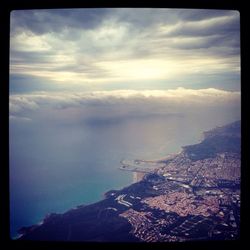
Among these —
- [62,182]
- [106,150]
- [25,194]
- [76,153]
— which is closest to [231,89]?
[106,150]

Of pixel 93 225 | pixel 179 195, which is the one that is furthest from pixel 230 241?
pixel 93 225

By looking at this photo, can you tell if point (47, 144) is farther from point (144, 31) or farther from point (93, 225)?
point (144, 31)

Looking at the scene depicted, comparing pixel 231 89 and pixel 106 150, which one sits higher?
pixel 231 89

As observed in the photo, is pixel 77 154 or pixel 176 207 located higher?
pixel 77 154

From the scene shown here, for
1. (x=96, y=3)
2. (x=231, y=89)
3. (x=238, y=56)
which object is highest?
(x=96, y=3)

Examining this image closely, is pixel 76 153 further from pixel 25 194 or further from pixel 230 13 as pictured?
pixel 230 13

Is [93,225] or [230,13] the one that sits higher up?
[230,13]

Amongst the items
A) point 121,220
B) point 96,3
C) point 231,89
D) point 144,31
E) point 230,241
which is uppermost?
point 96,3
